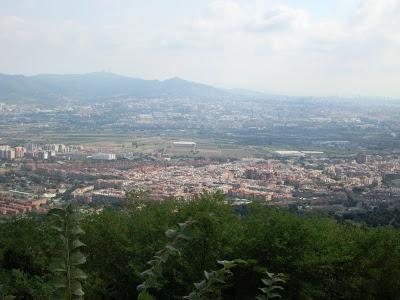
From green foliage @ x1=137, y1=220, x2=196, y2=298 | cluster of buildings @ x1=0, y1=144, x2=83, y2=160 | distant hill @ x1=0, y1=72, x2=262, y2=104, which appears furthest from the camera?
distant hill @ x1=0, y1=72, x2=262, y2=104

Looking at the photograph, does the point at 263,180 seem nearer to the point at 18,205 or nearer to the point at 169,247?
the point at 18,205

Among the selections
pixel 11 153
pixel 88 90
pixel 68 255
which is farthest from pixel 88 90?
pixel 68 255

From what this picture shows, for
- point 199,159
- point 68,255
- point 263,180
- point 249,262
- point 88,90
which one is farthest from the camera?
point 88,90

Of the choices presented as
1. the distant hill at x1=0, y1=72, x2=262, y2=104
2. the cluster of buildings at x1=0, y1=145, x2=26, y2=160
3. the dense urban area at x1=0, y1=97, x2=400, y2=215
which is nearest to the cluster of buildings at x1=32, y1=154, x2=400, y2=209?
the dense urban area at x1=0, y1=97, x2=400, y2=215

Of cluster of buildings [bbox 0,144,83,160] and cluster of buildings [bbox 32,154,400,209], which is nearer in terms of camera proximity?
cluster of buildings [bbox 32,154,400,209]

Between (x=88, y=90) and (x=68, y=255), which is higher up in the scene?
(x=68, y=255)

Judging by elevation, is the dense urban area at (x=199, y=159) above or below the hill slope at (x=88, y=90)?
below

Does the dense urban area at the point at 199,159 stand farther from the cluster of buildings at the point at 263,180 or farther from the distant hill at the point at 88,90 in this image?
the distant hill at the point at 88,90

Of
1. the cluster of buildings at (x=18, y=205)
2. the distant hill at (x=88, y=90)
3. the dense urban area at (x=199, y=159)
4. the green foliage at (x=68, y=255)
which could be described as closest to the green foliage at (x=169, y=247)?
the green foliage at (x=68, y=255)

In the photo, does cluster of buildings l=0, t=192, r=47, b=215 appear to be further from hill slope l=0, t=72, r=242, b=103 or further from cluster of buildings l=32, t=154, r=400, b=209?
hill slope l=0, t=72, r=242, b=103
